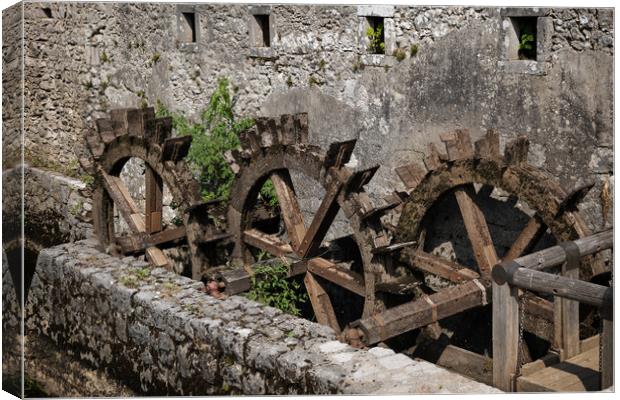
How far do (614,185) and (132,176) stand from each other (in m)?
4.27

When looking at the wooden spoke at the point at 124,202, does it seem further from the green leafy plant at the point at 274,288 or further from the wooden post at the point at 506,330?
the wooden post at the point at 506,330

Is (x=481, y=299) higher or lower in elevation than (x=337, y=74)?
lower

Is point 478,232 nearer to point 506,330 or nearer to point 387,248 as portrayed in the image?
point 387,248

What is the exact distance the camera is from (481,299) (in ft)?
24.8

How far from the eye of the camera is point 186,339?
6953mm

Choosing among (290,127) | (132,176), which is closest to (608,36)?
(290,127)

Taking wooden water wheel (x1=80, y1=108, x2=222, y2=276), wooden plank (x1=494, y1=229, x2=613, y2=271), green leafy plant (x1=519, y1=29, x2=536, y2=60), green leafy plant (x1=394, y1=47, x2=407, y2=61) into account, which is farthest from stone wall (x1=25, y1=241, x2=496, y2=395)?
green leafy plant (x1=519, y1=29, x2=536, y2=60)

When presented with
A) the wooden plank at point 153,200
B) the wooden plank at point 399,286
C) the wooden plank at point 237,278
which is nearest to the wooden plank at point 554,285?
the wooden plank at point 399,286

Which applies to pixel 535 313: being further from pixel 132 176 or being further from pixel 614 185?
pixel 132 176

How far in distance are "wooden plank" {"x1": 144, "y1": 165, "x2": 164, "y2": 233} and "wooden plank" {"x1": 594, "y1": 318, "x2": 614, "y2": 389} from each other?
357cm

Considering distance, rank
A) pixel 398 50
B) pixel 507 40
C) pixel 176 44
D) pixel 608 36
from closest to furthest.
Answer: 1. pixel 608 36
2. pixel 507 40
3. pixel 398 50
4. pixel 176 44

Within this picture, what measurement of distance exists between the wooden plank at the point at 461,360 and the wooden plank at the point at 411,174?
3.56 feet

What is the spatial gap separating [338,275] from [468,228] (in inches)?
36.7

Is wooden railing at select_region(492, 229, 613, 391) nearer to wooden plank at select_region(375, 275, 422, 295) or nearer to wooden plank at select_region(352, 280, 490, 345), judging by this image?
wooden plank at select_region(352, 280, 490, 345)
